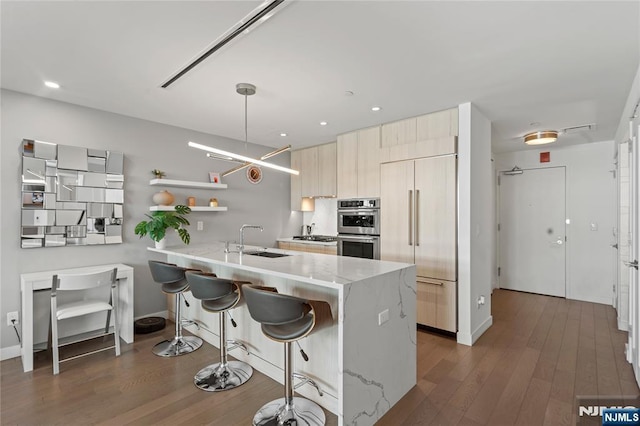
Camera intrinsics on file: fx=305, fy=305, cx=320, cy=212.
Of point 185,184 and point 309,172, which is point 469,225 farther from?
point 185,184

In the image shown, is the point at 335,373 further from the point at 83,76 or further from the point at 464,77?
the point at 83,76

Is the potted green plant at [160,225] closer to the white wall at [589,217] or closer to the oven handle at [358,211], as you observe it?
the oven handle at [358,211]

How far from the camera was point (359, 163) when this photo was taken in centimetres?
441

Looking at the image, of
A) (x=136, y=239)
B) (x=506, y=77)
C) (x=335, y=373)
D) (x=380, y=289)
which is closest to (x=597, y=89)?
(x=506, y=77)

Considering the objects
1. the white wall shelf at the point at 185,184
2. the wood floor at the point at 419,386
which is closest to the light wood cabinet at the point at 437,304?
the wood floor at the point at 419,386

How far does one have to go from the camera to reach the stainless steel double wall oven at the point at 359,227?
4.21 meters

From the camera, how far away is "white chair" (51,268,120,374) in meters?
2.77

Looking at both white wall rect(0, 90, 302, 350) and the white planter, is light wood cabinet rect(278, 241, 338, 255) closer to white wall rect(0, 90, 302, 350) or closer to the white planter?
white wall rect(0, 90, 302, 350)

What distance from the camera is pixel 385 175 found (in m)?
4.08

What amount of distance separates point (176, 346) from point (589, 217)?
20.8ft

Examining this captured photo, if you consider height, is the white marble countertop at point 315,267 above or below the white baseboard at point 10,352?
above

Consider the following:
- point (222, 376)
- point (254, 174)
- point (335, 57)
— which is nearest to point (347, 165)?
point (254, 174)

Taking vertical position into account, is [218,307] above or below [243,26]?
below

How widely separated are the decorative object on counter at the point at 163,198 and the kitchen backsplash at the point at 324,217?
268 centimetres
